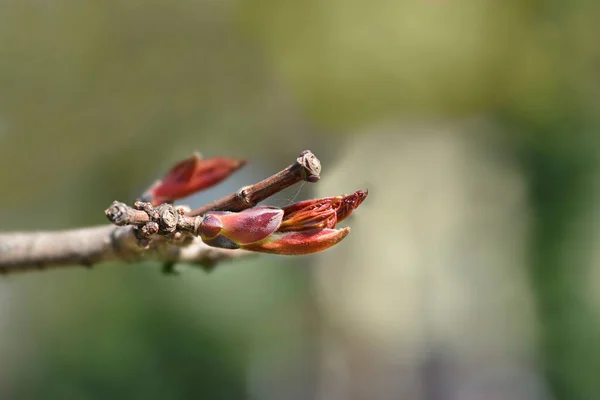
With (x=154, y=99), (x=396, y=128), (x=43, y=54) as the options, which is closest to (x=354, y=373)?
(x=396, y=128)

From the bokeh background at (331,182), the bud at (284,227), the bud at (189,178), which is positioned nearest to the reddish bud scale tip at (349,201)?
the bud at (284,227)

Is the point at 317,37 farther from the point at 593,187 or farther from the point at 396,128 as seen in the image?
the point at 593,187

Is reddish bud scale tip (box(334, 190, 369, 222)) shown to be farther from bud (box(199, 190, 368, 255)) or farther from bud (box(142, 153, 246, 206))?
bud (box(142, 153, 246, 206))

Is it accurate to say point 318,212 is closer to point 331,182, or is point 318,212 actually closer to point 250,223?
point 250,223

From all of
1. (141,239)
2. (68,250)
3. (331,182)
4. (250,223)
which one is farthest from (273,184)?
(331,182)

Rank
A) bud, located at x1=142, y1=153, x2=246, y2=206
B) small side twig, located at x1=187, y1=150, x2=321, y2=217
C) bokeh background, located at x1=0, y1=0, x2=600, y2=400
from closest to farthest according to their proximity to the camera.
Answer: small side twig, located at x1=187, y1=150, x2=321, y2=217, bud, located at x1=142, y1=153, x2=246, y2=206, bokeh background, located at x1=0, y1=0, x2=600, y2=400

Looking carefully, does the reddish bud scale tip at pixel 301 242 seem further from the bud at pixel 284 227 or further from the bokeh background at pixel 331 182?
the bokeh background at pixel 331 182

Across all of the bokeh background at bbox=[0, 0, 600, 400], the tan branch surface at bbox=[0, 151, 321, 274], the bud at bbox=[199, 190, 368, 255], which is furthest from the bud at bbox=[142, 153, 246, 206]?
the bokeh background at bbox=[0, 0, 600, 400]

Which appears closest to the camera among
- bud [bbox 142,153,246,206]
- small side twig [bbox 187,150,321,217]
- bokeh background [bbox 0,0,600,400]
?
small side twig [bbox 187,150,321,217]
